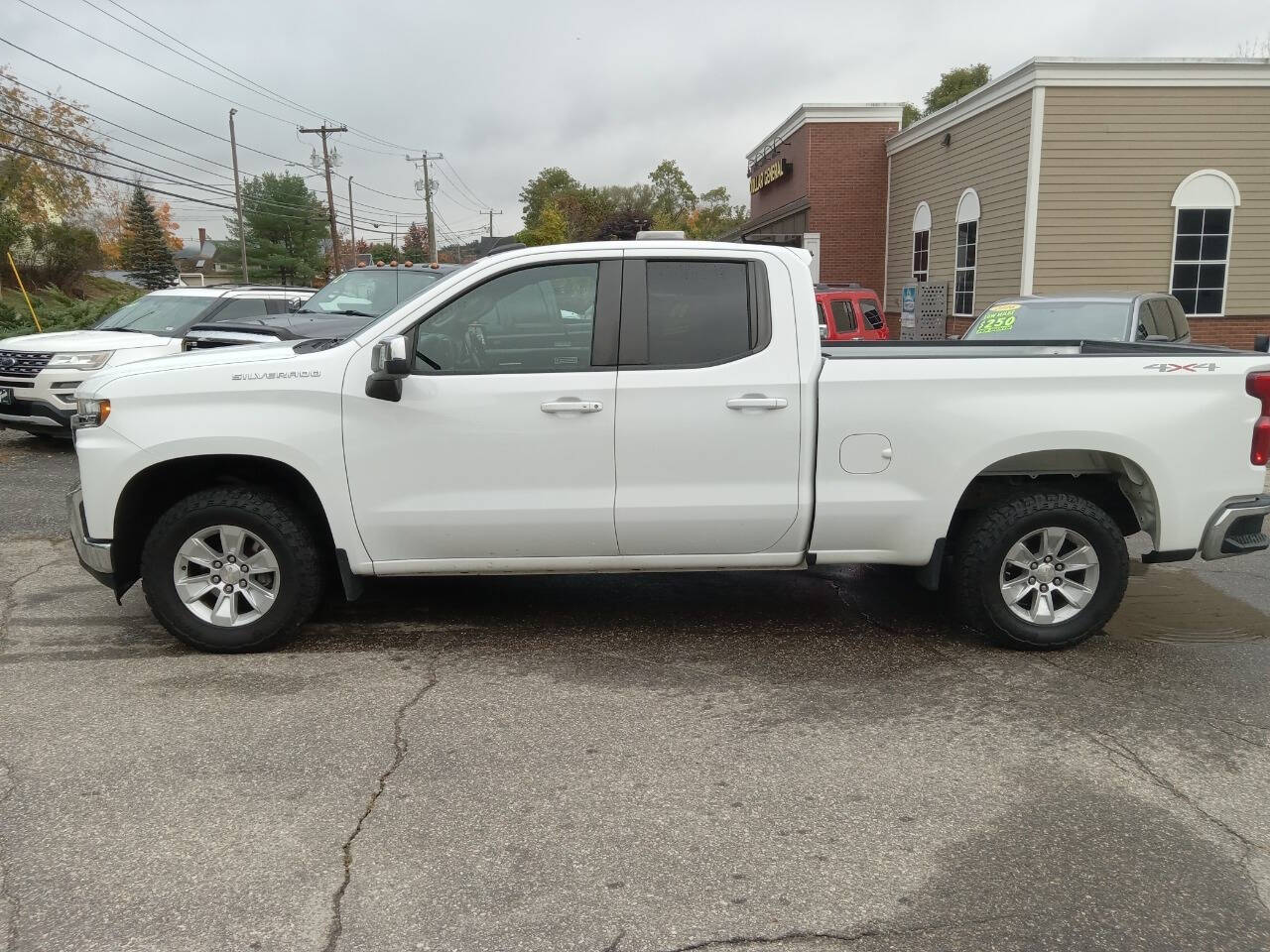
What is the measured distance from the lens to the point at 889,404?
481 cm

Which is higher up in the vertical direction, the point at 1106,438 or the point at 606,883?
the point at 1106,438

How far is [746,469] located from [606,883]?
2.23 meters

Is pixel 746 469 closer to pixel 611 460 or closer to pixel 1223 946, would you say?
pixel 611 460

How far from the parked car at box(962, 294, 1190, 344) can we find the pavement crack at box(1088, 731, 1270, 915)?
19.7ft

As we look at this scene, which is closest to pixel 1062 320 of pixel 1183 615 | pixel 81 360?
pixel 1183 615

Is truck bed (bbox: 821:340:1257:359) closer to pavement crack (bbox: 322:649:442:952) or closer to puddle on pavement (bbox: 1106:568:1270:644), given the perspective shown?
puddle on pavement (bbox: 1106:568:1270:644)

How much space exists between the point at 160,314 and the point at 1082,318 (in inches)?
406

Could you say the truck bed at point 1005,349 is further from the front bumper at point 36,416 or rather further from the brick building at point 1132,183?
the brick building at point 1132,183

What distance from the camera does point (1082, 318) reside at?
32.6 ft

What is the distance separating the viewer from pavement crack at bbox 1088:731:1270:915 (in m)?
3.21

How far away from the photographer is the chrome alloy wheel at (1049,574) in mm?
5055

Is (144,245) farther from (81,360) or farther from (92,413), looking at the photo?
(92,413)

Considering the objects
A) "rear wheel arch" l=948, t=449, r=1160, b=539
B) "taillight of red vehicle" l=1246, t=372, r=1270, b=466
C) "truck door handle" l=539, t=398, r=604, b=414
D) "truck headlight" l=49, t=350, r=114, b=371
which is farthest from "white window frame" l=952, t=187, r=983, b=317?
"truck door handle" l=539, t=398, r=604, b=414

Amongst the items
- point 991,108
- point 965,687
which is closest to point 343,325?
point 965,687
